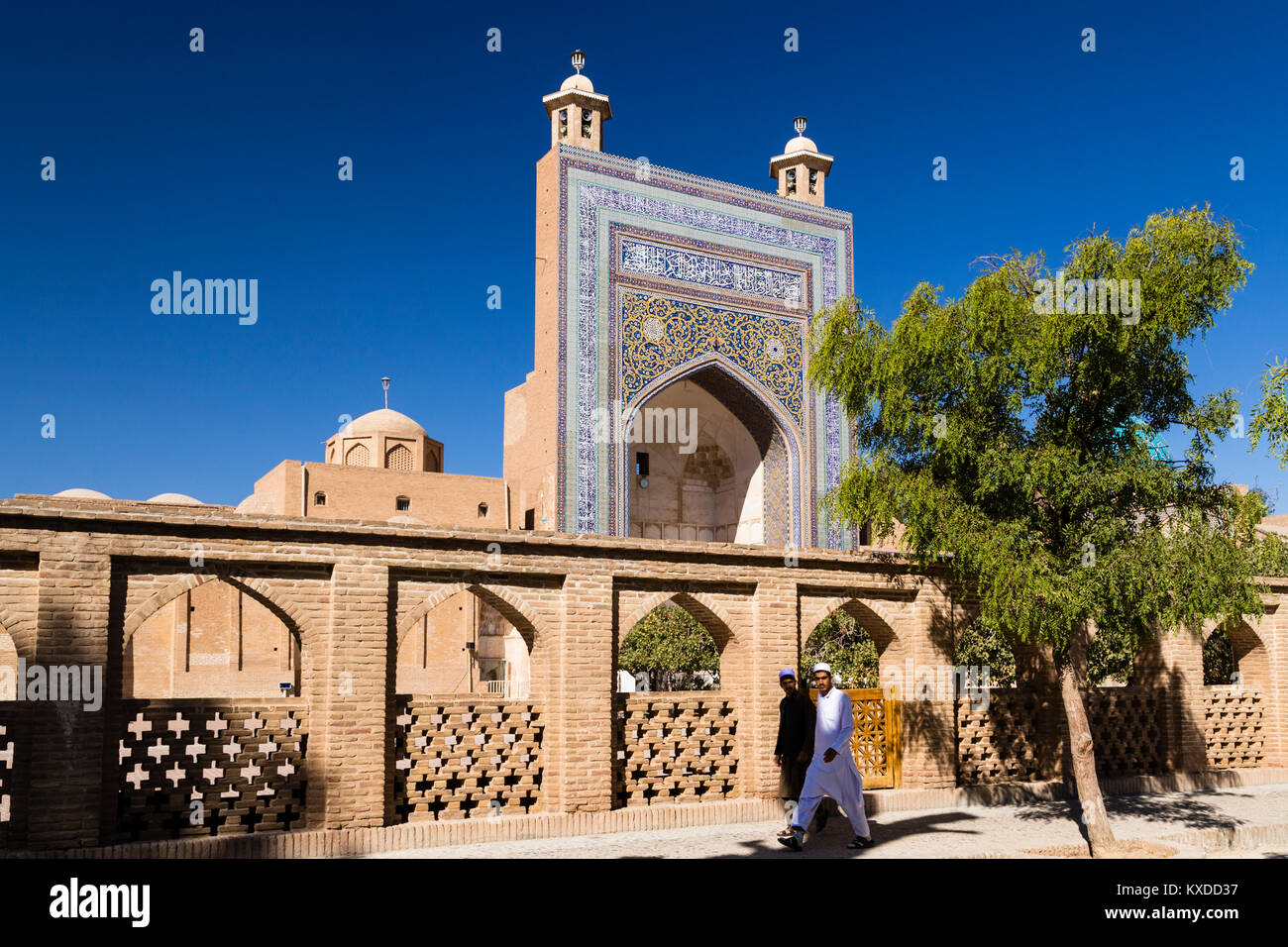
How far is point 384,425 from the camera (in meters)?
32.7

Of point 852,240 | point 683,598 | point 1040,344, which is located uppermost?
point 852,240

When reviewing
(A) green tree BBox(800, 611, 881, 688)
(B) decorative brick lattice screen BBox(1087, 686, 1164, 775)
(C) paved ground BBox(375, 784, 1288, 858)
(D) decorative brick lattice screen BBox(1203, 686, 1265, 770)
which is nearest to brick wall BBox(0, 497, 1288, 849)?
(C) paved ground BBox(375, 784, 1288, 858)

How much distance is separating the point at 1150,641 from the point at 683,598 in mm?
5469

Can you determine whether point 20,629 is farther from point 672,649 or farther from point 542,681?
point 672,649

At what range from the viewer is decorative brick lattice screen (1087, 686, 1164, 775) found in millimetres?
10867

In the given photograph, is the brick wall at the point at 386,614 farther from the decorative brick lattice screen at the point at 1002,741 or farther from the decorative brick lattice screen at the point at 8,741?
the decorative brick lattice screen at the point at 1002,741

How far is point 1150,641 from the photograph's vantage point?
11547mm

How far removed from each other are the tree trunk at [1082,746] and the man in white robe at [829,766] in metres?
1.53

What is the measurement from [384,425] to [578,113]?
1685 centimetres

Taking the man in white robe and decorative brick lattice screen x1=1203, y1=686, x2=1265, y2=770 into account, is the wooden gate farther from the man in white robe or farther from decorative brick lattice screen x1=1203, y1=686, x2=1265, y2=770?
decorative brick lattice screen x1=1203, y1=686, x2=1265, y2=770

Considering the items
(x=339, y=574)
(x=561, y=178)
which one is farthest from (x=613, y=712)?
(x=561, y=178)

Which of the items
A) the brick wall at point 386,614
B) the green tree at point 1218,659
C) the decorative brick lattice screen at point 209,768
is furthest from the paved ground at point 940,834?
the green tree at point 1218,659

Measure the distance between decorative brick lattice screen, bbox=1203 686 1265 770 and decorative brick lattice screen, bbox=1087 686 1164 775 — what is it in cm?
70
